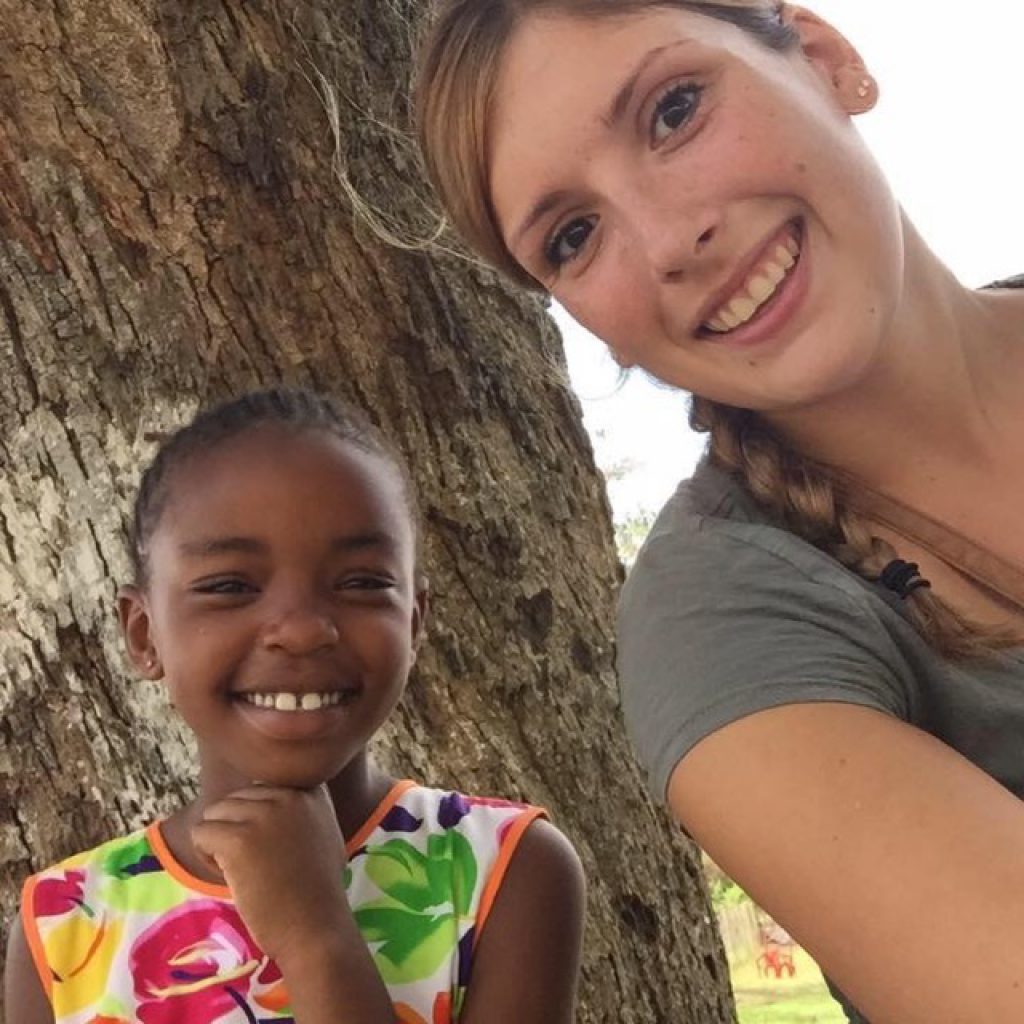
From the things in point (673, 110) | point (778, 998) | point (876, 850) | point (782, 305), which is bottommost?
point (778, 998)

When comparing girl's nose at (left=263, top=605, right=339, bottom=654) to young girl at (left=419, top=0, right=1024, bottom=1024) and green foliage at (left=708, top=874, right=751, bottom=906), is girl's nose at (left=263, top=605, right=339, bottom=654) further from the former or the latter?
green foliage at (left=708, top=874, right=751, bottom=906)

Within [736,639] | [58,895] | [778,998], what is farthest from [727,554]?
[778,998]

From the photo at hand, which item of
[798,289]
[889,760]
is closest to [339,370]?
[798,289]

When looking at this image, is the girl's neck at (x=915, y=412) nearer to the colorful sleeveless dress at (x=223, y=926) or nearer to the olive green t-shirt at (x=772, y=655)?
the olive green t-shirt at (x=772, y=655)

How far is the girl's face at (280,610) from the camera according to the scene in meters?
1.35

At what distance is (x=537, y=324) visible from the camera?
2291 millimetres

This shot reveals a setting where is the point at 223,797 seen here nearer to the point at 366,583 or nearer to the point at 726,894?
the point at 366,583

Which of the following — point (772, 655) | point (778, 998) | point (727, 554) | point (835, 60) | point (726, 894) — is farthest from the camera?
point (778, 998)

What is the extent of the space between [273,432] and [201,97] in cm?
72

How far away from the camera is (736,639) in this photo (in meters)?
1.19

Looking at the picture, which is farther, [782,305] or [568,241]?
[568,241]

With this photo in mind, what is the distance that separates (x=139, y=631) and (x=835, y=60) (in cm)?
91

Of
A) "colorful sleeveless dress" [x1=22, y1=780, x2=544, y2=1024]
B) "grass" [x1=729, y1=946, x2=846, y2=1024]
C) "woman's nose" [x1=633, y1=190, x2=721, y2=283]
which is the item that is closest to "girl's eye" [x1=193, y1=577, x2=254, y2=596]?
"colorful sleeveless dress" [x1=22, y1=780, x2=544, y2=1024]

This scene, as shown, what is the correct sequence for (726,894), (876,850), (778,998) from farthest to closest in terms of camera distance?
(778,998)
(726,894)
(876,850)
